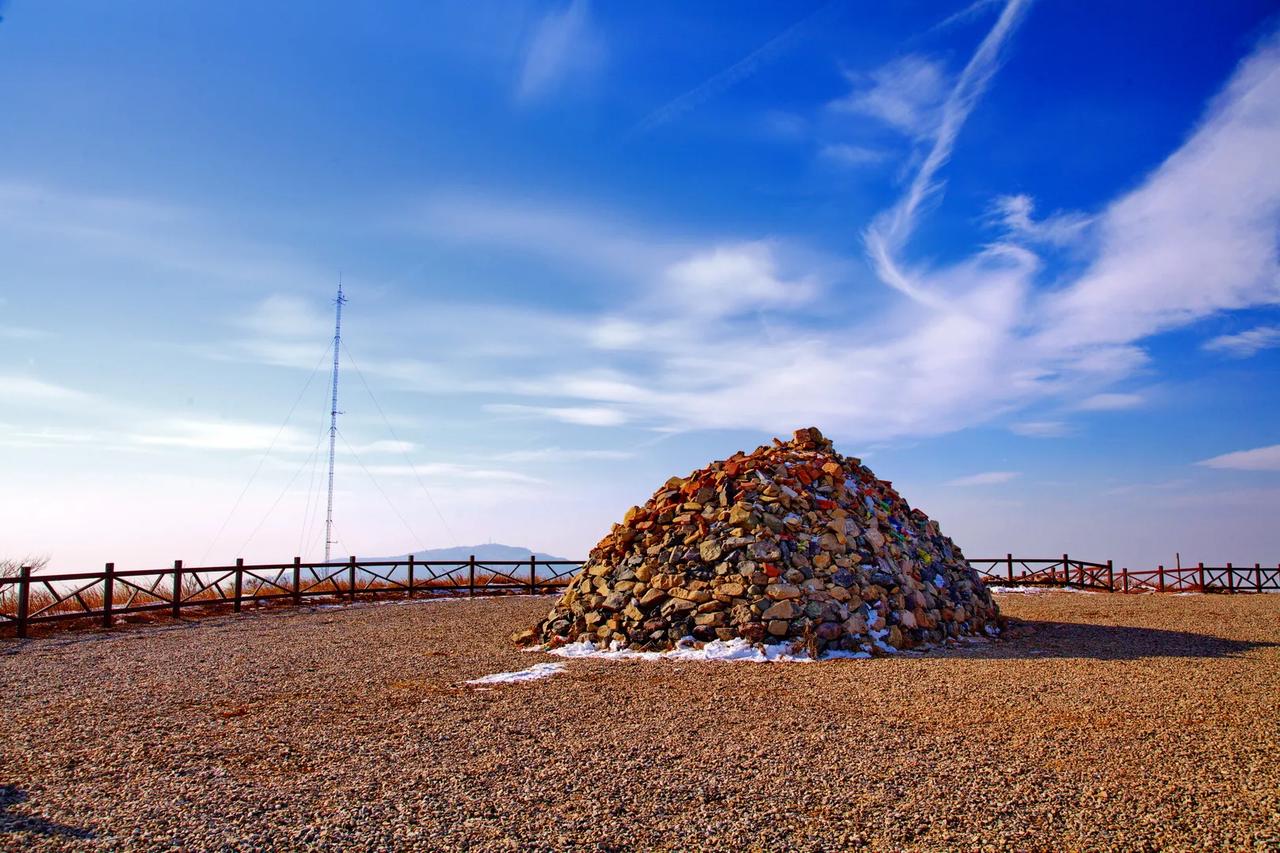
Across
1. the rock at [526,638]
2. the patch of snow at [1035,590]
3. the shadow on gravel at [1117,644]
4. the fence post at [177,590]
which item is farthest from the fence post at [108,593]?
the patch of snow at [1035,590]

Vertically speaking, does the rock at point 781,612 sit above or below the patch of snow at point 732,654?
above

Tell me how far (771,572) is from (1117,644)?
20.1 ft

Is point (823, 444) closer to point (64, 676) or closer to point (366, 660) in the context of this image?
point (366, 660)

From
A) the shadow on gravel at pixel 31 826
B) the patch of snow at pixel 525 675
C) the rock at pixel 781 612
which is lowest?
the patch of snow at pixel 525 675

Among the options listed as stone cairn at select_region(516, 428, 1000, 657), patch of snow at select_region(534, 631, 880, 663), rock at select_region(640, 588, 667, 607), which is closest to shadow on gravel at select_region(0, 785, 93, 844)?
patch of snow at select_region(534, 631, 880, 663)

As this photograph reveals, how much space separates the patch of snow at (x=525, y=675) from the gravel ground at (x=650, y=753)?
0.36 metres

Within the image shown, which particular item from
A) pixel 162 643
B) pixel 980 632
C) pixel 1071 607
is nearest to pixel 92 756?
pixel 162 643

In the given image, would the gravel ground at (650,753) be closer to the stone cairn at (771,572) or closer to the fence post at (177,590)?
the stone cairn at (771,572)

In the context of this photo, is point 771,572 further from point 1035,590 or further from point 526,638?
point 1035,590

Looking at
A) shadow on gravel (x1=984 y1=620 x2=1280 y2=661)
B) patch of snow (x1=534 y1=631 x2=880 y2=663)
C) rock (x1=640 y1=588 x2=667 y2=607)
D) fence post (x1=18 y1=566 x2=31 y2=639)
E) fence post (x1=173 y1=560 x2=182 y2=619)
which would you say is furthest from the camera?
fence post (x1=173 y1=560 x2=182 y2=619)

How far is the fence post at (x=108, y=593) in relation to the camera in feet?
56.6

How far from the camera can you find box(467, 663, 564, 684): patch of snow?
34.4ft

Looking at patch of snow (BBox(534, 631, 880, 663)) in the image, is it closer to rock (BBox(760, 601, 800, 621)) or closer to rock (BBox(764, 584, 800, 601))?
rock (BBox(760, 601, 800, 621))

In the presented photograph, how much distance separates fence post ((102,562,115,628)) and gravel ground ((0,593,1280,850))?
479 centimetres
